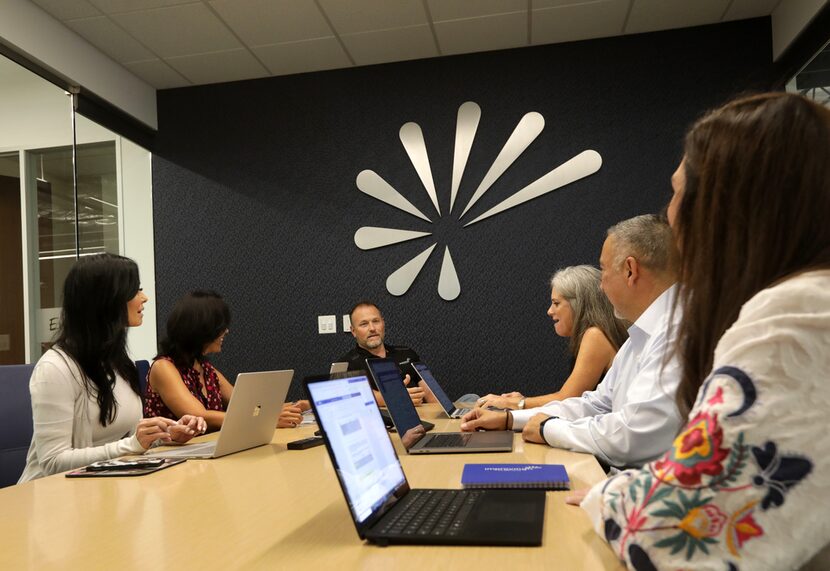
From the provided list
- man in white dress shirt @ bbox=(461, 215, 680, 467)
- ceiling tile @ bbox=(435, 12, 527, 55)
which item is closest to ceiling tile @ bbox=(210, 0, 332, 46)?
ceiling tile @ bbox=(435, 12, 527, 55)

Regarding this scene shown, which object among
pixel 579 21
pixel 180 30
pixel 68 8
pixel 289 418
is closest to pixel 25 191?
pixel 68 8

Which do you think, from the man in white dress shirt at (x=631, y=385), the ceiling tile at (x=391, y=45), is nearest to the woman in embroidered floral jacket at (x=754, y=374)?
the man in white dress shirt at (x=631, y=385)

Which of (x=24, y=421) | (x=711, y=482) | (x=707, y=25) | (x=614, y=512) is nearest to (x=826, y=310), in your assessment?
(x=711, y=482)

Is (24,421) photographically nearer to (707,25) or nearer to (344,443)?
(344,443)

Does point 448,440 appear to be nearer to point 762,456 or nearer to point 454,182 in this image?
point 762,456

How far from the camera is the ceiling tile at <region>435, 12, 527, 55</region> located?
163 inches

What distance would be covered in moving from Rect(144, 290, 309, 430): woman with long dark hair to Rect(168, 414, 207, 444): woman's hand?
48cm

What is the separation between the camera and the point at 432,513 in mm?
1167

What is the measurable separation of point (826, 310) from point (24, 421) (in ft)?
7.37

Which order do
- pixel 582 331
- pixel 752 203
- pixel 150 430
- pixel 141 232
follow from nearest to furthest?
pixel 752 203 → pixel 150 430 → pixel 582 331 → pixel 141 232

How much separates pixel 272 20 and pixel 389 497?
11.3 feet

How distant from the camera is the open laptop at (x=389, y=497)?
3.39 ft

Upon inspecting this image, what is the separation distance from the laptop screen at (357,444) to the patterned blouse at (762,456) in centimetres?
45

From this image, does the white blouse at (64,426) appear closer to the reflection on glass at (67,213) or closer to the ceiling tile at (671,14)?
the reflection on glass at (67,213)
